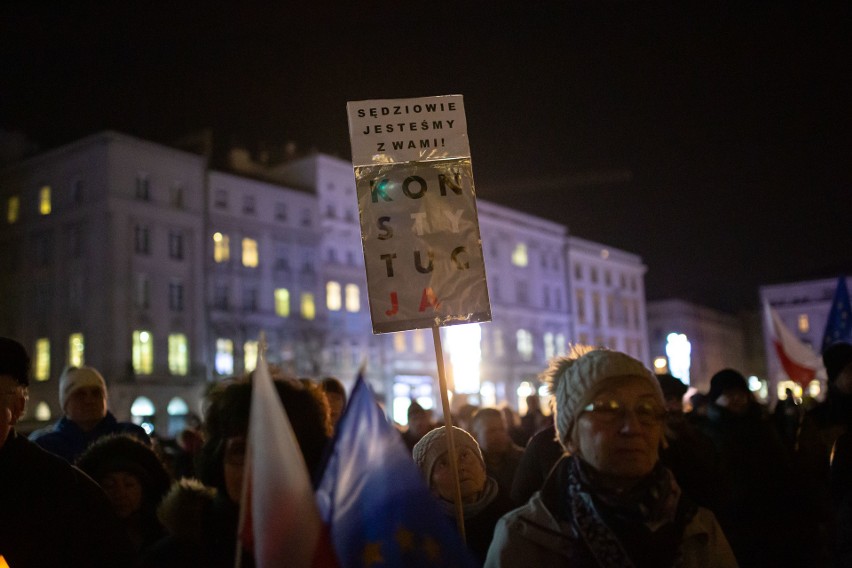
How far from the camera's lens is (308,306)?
182 ft

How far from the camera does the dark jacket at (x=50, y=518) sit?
125 inches

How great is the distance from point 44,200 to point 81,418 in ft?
149

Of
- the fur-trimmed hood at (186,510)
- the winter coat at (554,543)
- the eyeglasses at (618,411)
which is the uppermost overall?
the eyeglasses at (618,411)

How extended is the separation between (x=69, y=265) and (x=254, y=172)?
12637mm

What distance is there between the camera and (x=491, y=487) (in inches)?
190

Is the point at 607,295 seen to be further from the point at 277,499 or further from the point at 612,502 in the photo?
the point at 277,499

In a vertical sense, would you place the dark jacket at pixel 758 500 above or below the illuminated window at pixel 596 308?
below

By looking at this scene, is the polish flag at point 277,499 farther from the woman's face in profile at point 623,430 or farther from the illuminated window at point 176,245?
the illuminated window at point 176,245

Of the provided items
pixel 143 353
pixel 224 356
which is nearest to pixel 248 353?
pixel 224 356

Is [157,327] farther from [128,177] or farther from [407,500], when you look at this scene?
[407,500]

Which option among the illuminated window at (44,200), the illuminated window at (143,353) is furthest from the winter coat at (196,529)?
the illuminated window at (44,200)

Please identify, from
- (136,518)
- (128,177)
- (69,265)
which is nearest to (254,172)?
(128,177)

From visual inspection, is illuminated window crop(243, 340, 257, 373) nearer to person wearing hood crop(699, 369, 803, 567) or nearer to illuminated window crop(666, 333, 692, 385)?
illuminated window crop(666, 333, 692, 385)

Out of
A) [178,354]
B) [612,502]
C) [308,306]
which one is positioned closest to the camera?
[612,502]
